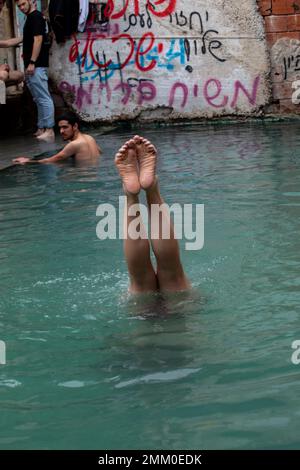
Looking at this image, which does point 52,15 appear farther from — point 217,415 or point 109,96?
point 217,415

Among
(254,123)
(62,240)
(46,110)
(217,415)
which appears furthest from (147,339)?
(254,123)

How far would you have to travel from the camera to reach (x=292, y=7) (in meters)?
15.0

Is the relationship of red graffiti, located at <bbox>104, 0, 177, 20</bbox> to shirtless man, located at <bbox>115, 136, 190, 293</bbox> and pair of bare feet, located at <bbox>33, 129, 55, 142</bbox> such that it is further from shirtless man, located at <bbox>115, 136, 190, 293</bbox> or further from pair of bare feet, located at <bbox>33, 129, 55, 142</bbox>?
shirtless man, located at <bbox>115, 136, 190, 293</bbox>

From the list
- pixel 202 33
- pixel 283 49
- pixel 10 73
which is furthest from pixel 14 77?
pixel 283 49

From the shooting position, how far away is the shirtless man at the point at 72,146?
10898 millimetres

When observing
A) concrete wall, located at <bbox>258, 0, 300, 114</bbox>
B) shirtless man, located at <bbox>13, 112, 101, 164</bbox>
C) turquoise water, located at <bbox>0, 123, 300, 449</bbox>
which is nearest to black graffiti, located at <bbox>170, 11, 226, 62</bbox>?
concrete wall, located at <bbox>258, 0, 300, 114</bbox>

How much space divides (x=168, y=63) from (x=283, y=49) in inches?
80.7

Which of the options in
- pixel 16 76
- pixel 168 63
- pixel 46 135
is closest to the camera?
pixel 16 76

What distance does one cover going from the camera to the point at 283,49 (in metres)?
15.2

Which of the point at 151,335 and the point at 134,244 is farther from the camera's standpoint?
the point at 134,244

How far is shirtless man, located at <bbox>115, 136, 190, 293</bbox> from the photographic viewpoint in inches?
199

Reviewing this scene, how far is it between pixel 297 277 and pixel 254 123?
9963 mm

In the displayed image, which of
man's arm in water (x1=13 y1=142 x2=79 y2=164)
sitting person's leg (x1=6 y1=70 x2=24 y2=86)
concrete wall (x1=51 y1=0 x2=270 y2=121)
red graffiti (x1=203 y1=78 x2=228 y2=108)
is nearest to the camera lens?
man's arm in water (x1=13 y1=142 x2=79 y2=164)

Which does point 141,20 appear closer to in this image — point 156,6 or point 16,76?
point 156,6
